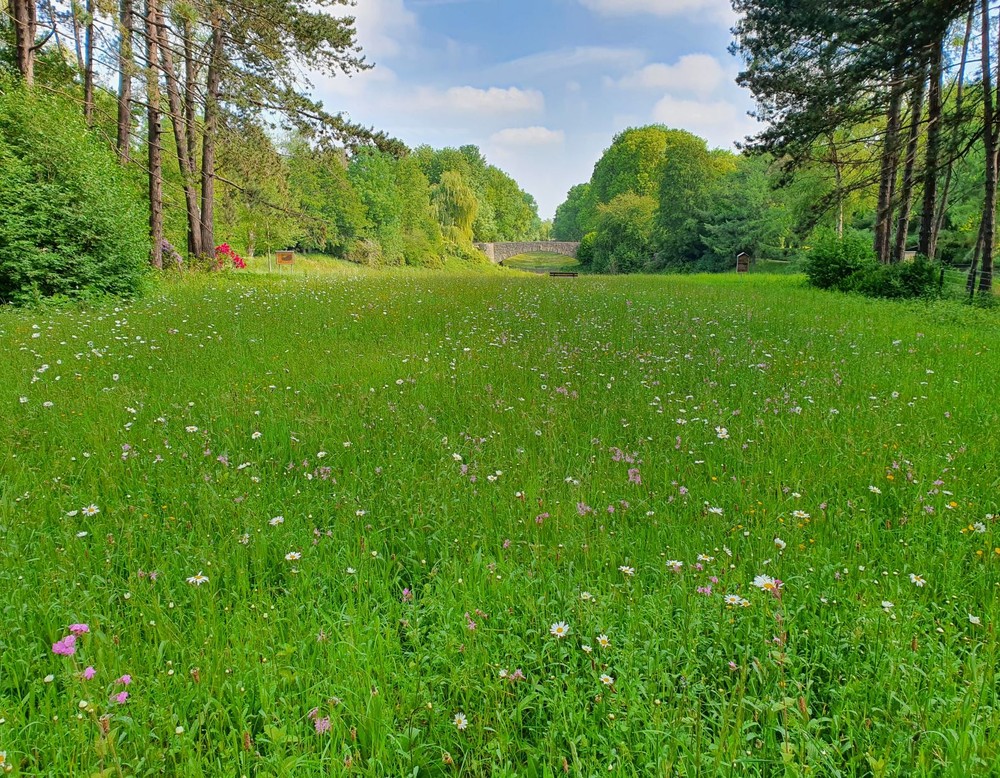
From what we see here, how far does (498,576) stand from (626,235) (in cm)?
5580

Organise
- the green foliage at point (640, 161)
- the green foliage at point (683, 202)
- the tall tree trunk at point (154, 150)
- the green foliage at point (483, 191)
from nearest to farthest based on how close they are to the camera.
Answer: the tall tree trunk at point (154, 150)
the green foliage at point (683, 202)
the green foliage at point (640, 161)
the green foliage at point (483, 191)

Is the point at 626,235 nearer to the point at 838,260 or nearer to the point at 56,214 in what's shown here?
the point at 838,260

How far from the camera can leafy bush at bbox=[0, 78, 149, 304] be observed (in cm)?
991

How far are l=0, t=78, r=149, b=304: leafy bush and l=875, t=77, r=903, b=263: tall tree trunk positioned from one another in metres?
21.8

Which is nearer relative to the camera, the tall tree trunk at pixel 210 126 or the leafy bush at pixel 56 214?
the leafy bush at pixel 56 214

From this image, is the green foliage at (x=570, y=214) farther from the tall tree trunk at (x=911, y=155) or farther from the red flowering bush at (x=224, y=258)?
the red flowering bush at (x=224, y=258)

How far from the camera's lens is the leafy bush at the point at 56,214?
9.91m

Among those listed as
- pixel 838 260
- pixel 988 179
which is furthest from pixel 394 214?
pixel 988 179

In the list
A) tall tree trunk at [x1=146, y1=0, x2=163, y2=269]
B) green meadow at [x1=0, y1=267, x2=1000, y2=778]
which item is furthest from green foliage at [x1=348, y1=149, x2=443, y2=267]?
green meadow at [x1=0, y1=267, x2=1000, y2=778]

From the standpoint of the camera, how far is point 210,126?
55.1ft

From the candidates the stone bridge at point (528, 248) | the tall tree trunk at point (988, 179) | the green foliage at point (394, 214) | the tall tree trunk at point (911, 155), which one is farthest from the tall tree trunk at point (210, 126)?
the stone bridge at point (528, 248)

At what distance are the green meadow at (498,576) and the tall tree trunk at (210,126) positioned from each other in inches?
558

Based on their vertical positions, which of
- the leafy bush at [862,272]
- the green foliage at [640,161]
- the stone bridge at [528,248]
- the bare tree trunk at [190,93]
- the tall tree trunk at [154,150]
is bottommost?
the leafy bush at [862,272]

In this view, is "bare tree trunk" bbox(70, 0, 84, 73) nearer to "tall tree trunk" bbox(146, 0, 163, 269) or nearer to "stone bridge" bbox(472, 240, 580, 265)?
"tall tree trunk" bbox(146, 0, 163, 269)
